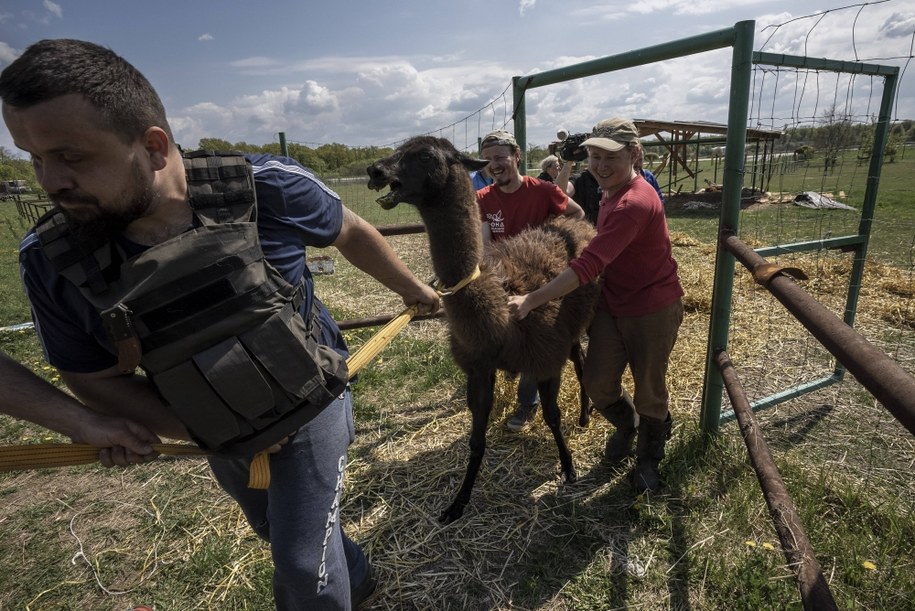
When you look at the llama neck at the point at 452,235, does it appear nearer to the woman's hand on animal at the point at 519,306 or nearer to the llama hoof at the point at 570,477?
the woman's hand on animal at the point at 519,306

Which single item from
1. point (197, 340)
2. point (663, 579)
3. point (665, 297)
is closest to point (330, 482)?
point (197, 340)

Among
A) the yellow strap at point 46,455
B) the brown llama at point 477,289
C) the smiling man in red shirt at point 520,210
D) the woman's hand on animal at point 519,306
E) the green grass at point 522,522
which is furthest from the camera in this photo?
the smiling man in red shirt at point 520,210

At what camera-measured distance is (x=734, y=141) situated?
2695 millimetres

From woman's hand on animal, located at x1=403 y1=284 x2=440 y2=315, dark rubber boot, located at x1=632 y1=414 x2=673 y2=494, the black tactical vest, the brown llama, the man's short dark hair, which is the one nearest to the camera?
the man's short dark hair

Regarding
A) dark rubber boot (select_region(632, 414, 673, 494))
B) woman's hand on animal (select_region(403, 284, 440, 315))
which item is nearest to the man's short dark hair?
woman's hand on animal (select_region(403, 284, 440, 315))

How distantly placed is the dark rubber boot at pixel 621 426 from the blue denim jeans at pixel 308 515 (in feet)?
6.47

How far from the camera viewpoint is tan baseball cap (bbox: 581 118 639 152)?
2.58 m

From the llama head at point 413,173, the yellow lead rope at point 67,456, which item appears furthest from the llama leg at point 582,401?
the yellow lead rope at point 67,456

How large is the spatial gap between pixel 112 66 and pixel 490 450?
3143mm

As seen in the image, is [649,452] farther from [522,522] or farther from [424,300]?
[424,300]

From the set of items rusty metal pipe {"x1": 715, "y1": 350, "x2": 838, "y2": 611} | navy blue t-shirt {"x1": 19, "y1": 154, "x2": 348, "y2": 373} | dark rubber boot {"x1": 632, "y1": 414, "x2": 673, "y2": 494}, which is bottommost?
dark rubber boot {"x1": 632, "y1": 414, "x2": 673, "y2": 494}

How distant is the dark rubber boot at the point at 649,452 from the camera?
303cm

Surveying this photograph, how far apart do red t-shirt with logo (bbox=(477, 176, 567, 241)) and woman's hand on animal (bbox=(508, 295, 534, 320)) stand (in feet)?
3.62

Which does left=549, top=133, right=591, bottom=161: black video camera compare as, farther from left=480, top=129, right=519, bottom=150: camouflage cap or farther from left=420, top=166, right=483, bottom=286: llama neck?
left=420, top=166, right=483, bottom=286: llama neck
